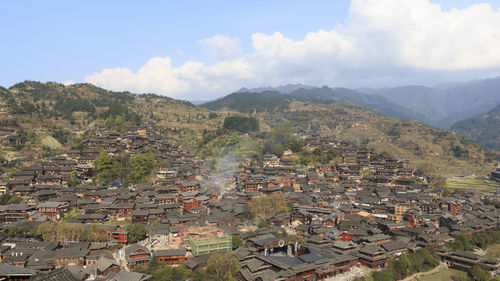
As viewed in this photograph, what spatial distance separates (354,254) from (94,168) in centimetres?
3462

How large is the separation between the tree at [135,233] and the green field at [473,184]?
49928 millimetres

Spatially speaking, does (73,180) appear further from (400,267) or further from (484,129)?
(484,129)

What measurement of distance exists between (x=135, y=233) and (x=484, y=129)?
172556mm

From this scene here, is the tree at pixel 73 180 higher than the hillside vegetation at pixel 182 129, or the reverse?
the hillside vegetation at pixel 182 129

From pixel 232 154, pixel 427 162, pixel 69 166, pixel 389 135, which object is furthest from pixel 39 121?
pixel 389 135

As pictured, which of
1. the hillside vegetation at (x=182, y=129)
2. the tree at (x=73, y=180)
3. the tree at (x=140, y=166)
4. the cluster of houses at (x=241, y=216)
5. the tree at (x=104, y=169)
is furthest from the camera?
the hillside vegetation at (x=182, y=129)

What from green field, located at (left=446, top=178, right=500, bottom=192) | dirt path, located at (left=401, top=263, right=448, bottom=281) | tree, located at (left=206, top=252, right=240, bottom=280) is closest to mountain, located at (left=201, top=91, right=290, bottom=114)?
green field, located at (left=446, top=178, right=500, bottom=192)

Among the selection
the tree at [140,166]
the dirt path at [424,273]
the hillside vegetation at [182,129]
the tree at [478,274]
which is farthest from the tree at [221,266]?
the hillside vegetation at [182,129]

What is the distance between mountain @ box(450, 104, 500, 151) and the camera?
442 ft

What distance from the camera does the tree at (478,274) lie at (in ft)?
84.1

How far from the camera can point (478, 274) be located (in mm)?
25891

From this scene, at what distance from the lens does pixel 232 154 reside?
62312 millimetres

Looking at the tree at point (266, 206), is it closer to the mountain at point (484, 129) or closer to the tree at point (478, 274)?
Answer: the tree at point (478, 274)

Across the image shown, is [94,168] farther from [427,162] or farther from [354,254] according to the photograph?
[427,162]
